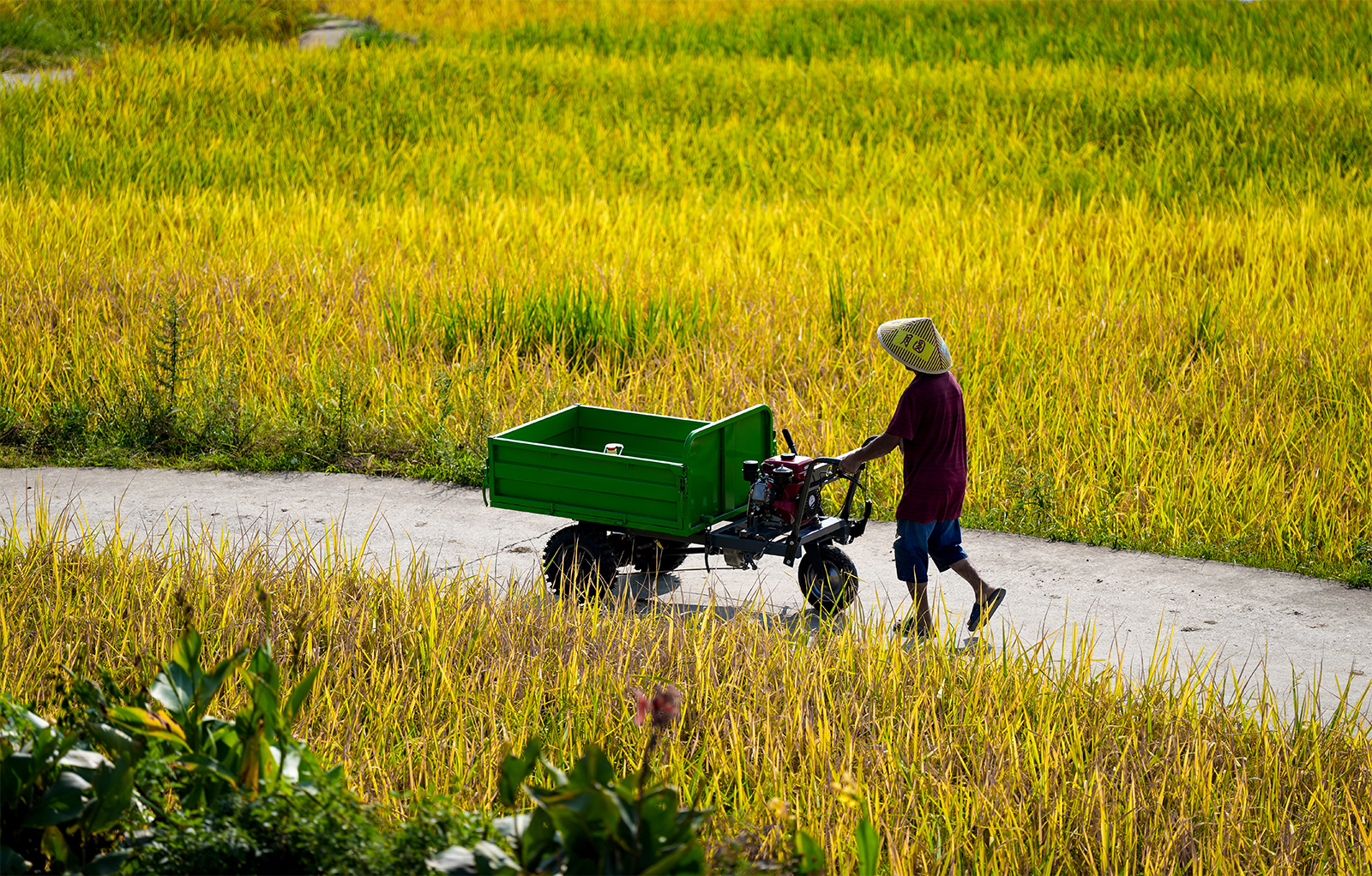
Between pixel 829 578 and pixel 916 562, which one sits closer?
pixel 916 562

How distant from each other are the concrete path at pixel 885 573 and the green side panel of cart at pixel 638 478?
0.37 metres

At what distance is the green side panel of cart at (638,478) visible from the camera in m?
5.59

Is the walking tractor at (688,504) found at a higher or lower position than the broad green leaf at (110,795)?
lower

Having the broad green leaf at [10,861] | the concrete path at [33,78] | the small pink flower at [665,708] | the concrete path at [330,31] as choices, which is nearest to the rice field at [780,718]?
the broad green leaf at [10,861]

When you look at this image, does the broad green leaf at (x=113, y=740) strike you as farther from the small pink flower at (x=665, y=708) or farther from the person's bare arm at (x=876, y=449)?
the person's bare arm at (x=876, y=449)

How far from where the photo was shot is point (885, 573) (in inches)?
245

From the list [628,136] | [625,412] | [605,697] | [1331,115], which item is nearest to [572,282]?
[625,412]

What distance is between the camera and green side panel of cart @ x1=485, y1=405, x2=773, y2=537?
5.59 meters

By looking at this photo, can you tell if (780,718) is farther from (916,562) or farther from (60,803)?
(60,803)

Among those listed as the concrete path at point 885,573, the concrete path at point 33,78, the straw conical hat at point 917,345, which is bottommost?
the concrete path at point 885,573

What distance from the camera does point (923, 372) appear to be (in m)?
5.33

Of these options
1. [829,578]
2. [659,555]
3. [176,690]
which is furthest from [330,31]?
[176,690]

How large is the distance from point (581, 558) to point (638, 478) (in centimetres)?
51

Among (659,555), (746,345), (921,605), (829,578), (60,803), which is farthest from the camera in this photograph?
(746,345)
